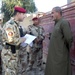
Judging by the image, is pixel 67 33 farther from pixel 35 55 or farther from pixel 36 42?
pixel 35 55

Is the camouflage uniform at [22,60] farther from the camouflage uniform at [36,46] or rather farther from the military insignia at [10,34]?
the camouflage uniform at [36,46]

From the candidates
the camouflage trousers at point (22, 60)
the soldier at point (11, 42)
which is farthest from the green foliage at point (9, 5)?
the soldier at point (11, 42)

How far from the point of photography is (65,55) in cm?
472

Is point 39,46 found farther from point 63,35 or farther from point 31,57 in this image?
point 63,35

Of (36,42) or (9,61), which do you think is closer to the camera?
(9,61)

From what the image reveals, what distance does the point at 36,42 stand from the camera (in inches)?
277

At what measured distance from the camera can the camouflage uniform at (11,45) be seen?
4.41 m

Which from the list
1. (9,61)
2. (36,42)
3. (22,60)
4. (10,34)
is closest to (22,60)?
(22,60)

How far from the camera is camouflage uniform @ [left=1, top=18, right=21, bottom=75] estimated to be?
441cm

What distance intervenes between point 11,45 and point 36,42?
2572 mm

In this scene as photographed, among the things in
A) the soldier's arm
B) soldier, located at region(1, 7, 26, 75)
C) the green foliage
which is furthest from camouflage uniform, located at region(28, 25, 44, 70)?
the green foliage

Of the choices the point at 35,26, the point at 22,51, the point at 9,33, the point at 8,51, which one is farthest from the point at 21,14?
the point at 35,26

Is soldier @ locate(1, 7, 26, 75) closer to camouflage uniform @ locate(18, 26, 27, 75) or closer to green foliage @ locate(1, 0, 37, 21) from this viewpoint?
camouflage uniform @ locate(18, 26, 27, 75)

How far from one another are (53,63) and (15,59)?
0.83 meters
